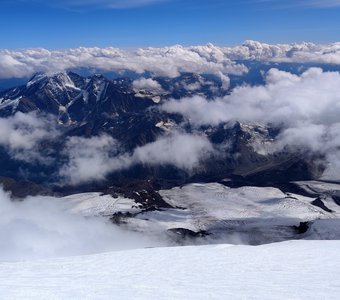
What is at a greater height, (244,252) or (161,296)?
(161,296)

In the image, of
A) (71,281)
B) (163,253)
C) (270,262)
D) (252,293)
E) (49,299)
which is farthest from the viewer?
(163,253)

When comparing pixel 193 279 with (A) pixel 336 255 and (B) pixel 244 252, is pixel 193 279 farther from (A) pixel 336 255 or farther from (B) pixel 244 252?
(A) pixel 336 255

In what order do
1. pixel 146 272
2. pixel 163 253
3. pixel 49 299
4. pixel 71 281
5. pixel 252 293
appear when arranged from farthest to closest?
pixel 163 253, pixel 146 272, pixel 71 281, pixel 252 293, pixel 49 299

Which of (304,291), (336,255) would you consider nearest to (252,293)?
(304,291)

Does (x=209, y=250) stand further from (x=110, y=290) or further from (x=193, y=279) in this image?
(x=110, y=290)

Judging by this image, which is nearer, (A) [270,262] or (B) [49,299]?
(B) [49,299]

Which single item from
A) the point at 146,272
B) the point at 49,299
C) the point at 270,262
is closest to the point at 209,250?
the point at 270,262
